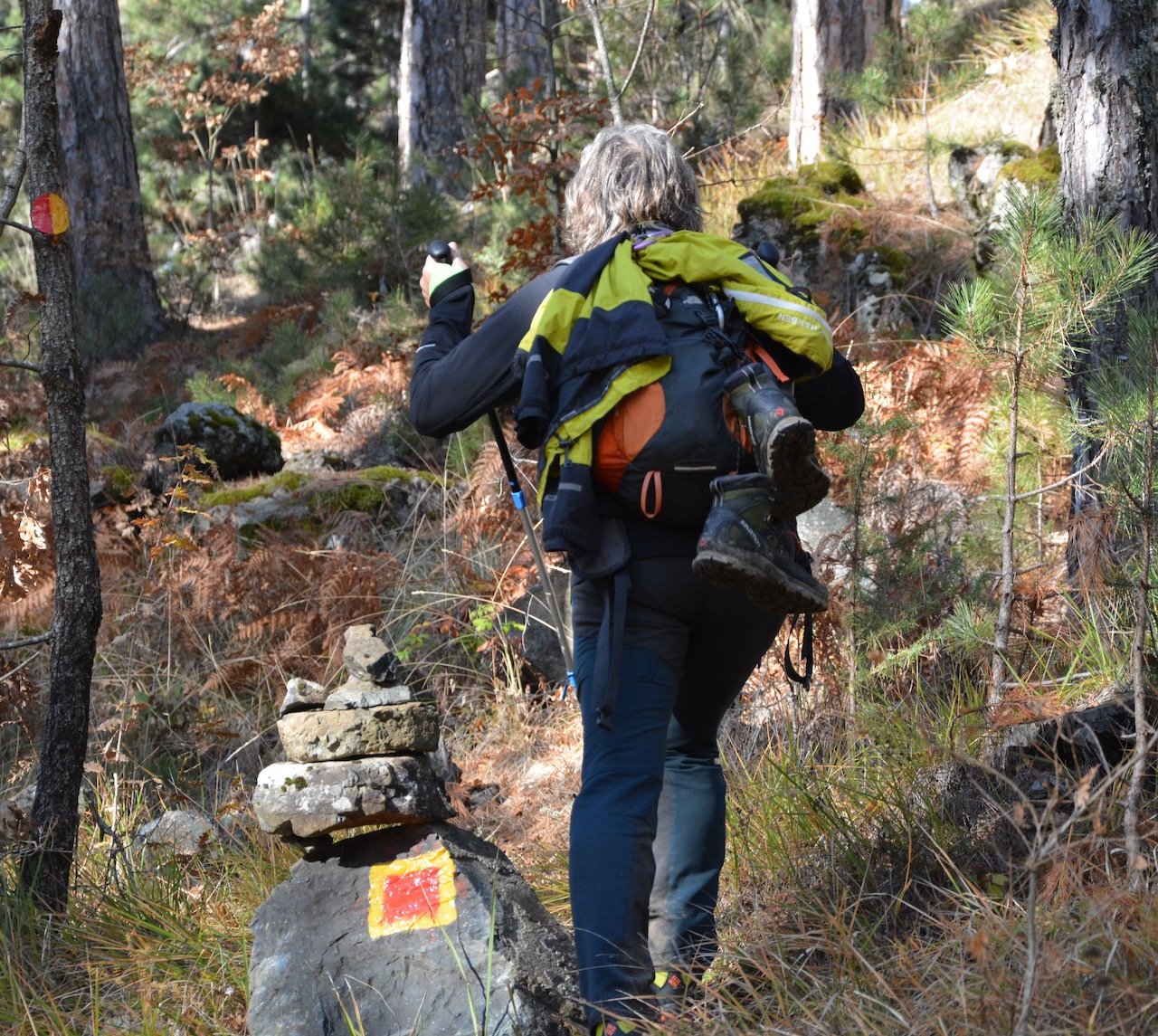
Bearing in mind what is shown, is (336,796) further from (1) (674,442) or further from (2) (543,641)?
(2) (543,641)

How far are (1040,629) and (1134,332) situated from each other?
1389 mm

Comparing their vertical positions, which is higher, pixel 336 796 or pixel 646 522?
pixel 646 522

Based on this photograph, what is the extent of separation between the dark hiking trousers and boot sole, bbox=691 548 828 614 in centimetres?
16

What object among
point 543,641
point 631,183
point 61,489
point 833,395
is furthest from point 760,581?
point 543,641

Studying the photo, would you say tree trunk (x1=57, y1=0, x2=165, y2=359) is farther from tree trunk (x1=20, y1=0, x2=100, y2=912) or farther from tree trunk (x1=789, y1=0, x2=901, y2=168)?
tree trunk (x1=20, y1=0, x2=100, y2=912)

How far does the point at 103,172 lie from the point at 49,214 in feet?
31.0

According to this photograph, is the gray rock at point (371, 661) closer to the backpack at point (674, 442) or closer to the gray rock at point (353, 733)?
the gray rock at point (353, 733)

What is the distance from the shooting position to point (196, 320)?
14289 mm

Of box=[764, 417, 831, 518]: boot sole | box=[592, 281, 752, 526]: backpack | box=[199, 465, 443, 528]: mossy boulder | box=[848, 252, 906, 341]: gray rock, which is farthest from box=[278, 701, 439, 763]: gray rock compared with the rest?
box=[848, 252, 906, 341]: gray rock

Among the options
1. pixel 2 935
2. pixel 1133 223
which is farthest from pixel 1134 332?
pixel 2 935

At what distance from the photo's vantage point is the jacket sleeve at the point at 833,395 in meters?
3.13

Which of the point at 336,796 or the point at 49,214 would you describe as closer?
the point at 336,796

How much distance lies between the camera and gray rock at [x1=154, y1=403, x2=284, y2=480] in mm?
7867

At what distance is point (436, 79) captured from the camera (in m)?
14.1
